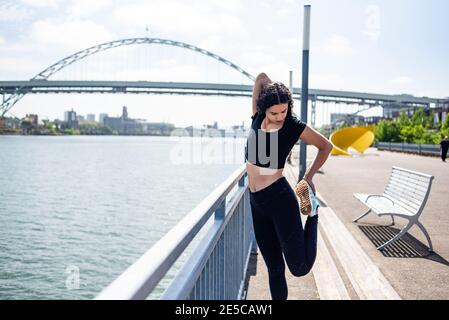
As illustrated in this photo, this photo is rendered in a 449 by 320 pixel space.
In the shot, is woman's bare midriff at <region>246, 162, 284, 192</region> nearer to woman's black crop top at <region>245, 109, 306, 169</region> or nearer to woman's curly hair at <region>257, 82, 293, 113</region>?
woman's black crop top at <region>245, 109, 306, 169</region>

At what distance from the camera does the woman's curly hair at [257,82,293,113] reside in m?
2.50

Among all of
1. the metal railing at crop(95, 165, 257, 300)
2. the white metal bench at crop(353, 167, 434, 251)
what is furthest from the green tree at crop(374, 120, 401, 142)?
the metal railing at crop(95, 165, 257, 300)

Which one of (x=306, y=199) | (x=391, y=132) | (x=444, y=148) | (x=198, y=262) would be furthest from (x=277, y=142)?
(x=391, y=132)

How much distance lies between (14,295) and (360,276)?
7.78 metres

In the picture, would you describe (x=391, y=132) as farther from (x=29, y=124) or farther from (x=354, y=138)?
(x=29, y=124)

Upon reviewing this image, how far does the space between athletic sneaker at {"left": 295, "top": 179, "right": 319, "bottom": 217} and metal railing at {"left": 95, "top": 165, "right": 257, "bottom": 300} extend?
1.49ft

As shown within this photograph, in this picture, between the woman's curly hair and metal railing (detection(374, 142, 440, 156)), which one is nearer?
the woman's curly hair

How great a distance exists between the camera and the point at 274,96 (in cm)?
250

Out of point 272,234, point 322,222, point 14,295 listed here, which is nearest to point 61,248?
point 14,295

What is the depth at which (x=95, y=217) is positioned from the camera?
16.6m

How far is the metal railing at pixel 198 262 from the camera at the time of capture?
1.15 meters

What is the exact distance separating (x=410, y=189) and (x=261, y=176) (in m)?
3.91

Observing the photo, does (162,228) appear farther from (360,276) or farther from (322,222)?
(360,276)

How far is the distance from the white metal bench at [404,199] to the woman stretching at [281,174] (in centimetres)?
297
